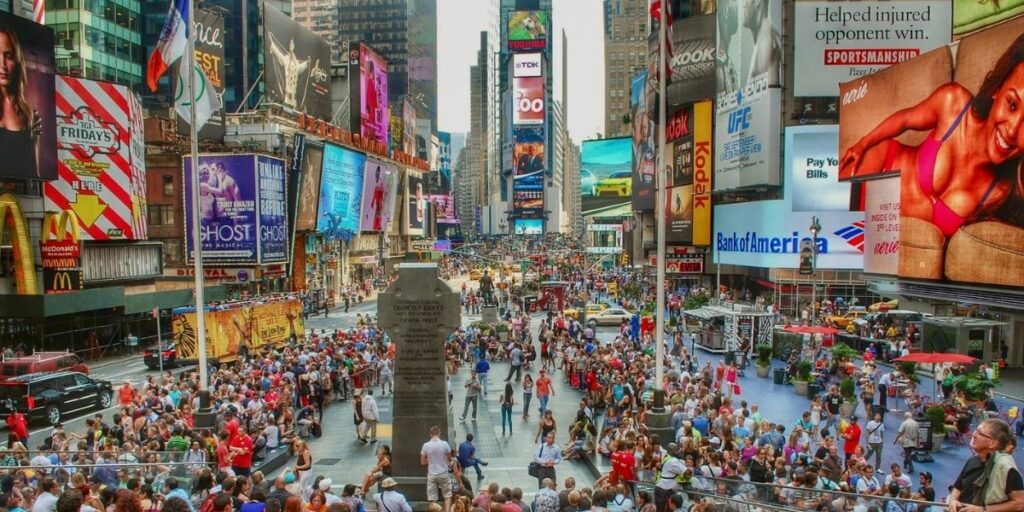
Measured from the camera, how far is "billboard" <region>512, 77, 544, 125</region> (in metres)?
138

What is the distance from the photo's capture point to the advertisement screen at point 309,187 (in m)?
55.0

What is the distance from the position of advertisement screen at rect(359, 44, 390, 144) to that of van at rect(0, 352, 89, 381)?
5181 centimetres

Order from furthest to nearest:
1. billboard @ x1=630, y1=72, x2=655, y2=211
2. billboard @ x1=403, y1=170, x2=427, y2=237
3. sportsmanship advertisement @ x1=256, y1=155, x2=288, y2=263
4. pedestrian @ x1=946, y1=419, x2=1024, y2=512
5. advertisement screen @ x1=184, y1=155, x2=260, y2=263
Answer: billboard @ x1=403, y1=170, x2=427, y2=237
billboard @ x1=630, y1=72, x2=655, y2=211
sportsmanship advertisement @ x1=256, y1=155, x2=288, y2=263
advertisement screen @ x1=184, y1=155, x2=260, y2=263
pedestrian @ x1=946, y1=419, x2=1024, y2=512

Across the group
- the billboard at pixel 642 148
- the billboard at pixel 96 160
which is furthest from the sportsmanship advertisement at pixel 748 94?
the billboard at pixel 96 160

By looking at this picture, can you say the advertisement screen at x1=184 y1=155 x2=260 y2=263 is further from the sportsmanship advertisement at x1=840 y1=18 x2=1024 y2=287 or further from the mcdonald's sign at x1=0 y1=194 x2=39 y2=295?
the sportsmanship advertisement at x1=840 y1=18 x2=1024 y2=287

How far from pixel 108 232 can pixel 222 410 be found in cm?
2703

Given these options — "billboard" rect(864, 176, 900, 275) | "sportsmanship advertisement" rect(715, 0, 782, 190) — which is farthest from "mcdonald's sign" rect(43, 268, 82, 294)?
"sportsmanship advertisement" rect(715, 0, 782, 190)

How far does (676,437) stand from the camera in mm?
15023

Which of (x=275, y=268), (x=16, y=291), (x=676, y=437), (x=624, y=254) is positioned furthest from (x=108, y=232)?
(x=624, y=254)

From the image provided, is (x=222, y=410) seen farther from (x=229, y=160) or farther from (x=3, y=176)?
(x=229, y=160)

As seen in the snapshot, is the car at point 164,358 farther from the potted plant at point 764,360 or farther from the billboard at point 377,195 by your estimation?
the billboard at point 377,195

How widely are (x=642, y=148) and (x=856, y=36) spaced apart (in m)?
31.8

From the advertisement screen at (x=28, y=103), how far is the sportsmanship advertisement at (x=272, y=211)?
12472 millimetres

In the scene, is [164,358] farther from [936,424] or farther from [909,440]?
[936,424]
